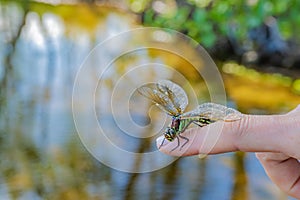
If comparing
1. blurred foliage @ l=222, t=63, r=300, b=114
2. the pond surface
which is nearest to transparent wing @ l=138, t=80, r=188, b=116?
the pond surface

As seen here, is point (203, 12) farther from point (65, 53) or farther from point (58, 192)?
point (58, 192)

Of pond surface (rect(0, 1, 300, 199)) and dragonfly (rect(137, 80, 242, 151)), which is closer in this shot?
dragonfly (rect(137, 80, 242, 151))

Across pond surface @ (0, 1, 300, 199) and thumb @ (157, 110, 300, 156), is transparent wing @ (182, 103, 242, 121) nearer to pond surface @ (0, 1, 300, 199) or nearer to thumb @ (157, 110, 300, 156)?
thumb @ (157, 110, 300, 156)

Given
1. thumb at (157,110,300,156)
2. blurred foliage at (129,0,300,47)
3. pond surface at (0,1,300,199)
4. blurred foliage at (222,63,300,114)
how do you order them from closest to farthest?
thumb at (157,110,300,156) < pond surface at (0,1,300,199) < blurred foliage at (222,63,300,114) < blurred foliage at (129,0,300,47)

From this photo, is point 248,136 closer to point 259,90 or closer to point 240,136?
point 240,136

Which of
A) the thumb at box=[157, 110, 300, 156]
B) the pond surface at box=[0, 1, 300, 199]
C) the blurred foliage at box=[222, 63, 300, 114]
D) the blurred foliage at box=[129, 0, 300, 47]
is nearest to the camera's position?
the thumb at box=[157, 110, 300, 156]

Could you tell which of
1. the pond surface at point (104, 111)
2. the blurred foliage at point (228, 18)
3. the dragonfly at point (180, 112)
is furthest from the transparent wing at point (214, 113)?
the blurred foliage at point (228, 18)

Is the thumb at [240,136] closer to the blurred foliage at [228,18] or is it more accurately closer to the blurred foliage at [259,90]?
the blurred foliage at [259,90]
